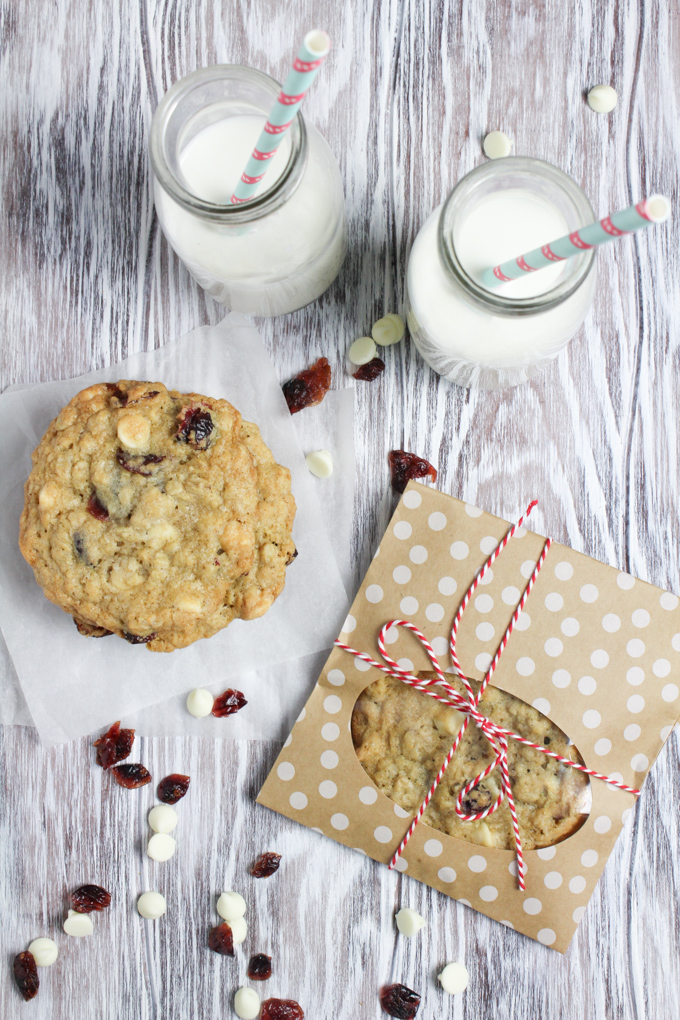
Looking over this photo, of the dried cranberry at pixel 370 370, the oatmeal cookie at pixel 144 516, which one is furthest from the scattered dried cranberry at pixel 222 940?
the dried cranberry at pixel 370 370

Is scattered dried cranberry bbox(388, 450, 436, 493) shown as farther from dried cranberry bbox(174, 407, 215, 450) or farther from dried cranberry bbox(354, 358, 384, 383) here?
dried cranberry bbox(174, 407, 215, 450)

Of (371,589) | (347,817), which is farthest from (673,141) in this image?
(347,817)

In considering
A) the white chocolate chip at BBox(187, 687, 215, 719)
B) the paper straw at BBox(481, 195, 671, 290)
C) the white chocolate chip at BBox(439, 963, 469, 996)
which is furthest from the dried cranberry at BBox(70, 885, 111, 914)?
the paper straw at BBox(481, 195, 671, 290)

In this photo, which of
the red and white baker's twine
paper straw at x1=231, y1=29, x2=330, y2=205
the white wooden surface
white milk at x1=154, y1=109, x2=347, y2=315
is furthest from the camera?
the white wooden surface

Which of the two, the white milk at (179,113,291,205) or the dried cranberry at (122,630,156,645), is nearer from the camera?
the white milk at (179,113,291,205)

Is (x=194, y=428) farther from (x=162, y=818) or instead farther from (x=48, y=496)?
(x=162, y=818)

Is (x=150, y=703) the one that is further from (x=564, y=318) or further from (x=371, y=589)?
(x=564, y=318)
